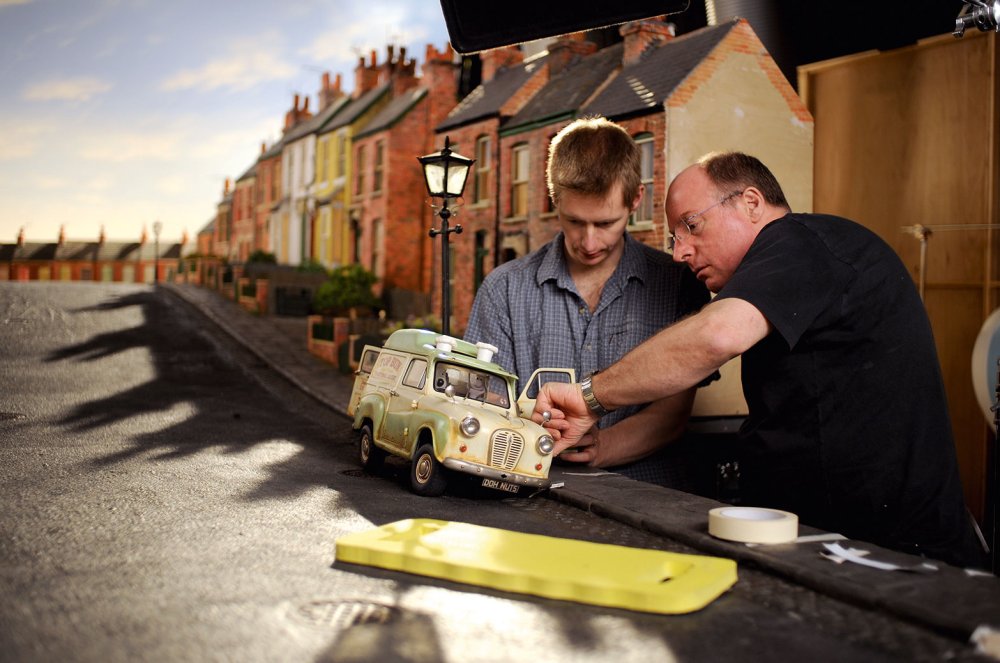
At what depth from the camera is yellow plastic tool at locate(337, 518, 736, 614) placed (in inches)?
94.0

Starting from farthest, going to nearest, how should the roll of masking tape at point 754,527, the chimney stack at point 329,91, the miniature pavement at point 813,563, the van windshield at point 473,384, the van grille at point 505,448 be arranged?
the chimney stack at point 329,91 < the van windshield at point 473,384 < the van grille at point 505,448 < the roll of masking tape at point 754,527 < the miniature pavement at point 813,563

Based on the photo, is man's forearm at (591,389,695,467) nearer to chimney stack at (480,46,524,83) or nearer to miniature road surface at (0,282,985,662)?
miniature road surface at (0,282,985,662)

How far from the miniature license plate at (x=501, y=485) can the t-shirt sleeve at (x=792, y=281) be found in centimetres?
136

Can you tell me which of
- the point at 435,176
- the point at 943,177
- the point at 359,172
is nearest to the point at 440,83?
the point at 359,172

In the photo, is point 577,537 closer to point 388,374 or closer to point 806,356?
point 806,356

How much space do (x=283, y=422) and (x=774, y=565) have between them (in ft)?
30.7

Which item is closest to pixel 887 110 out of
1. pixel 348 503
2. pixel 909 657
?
pixel 348 503

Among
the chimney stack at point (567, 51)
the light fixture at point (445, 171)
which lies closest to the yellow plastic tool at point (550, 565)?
the light fixture at point (445, 171)

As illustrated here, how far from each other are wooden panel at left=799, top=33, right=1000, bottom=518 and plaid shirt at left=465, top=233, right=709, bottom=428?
23.5 feet

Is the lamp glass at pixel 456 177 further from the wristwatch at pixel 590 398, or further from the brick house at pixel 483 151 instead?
the brick house at pixel 483 151

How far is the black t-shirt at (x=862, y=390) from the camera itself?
131 inches

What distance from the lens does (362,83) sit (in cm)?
3697

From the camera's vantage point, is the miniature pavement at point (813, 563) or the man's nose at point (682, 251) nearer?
the miniature pavement at point (813, 563)

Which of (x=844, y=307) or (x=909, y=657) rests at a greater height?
(x=844, y=307)
